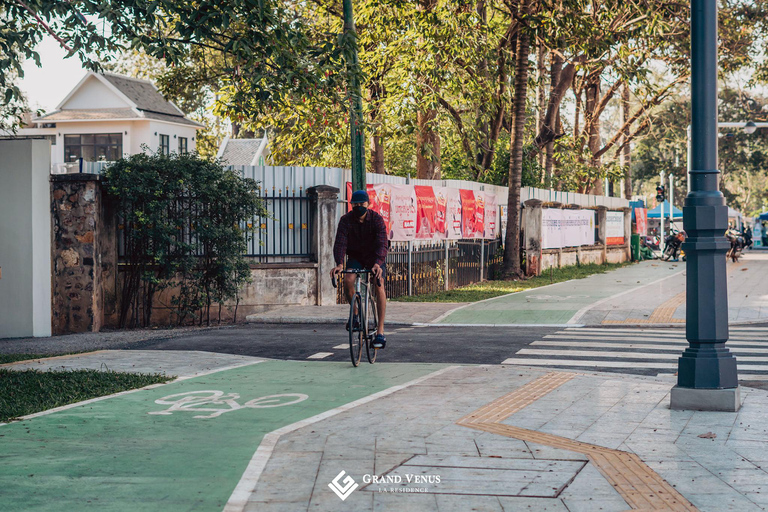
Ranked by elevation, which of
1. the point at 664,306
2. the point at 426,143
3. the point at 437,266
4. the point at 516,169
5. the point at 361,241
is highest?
the point at 426,143

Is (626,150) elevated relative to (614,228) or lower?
elevated

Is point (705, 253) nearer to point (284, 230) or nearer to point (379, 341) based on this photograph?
point (379, 341)

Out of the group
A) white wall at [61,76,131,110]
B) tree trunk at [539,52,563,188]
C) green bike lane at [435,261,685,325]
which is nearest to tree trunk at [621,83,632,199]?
tree trunk at [539,52,563,188]

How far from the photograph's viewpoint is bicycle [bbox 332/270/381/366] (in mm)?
9844

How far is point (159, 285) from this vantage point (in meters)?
15.3

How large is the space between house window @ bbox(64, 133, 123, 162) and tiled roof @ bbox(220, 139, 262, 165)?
5.71 metres

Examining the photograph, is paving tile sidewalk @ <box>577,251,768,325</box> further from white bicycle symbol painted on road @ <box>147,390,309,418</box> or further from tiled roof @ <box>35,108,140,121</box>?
tiled roof @ <box>35,108,140,121</box>

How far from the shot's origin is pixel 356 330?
998cm

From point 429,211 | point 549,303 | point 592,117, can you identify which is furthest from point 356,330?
point 592,117

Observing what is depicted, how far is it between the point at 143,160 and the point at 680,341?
9.10 meters

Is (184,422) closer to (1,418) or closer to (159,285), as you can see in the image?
(1,418)

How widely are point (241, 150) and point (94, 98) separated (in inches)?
325

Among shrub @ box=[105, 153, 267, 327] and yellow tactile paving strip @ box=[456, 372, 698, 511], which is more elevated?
shrub @ box=[105, 153, 267, 327]

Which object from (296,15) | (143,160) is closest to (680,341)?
(143,160)
